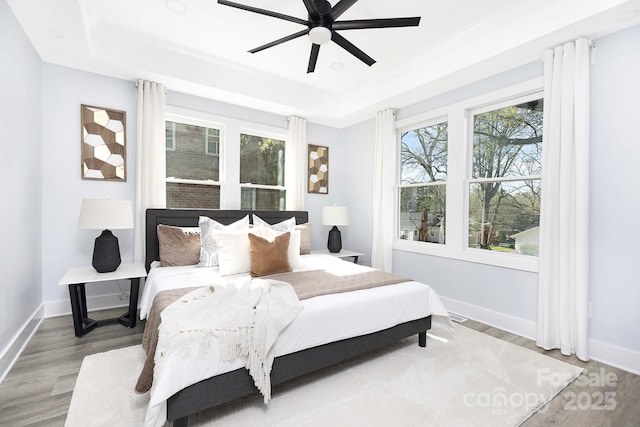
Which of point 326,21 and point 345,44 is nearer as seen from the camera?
point 326,21

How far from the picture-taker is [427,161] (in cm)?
404

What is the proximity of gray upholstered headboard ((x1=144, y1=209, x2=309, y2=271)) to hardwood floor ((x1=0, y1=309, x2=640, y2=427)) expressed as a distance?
3.19 ft

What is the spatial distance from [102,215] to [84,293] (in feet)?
2.64

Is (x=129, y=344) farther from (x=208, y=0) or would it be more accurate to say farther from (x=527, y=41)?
(x=527, y=41)

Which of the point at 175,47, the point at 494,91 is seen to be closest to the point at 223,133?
the point at 175,47

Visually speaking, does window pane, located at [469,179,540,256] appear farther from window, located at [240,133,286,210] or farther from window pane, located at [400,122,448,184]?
window, located at [240,133,286,210]

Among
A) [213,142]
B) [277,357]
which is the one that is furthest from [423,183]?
[277,357]

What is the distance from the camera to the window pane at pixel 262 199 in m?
4.33

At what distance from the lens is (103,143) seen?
3.34m

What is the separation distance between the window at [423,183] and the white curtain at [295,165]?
1529 millimetres

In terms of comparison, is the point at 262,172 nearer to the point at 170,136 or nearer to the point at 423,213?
the point at 170,136

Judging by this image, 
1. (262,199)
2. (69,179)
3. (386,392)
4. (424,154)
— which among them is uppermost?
(424,154)

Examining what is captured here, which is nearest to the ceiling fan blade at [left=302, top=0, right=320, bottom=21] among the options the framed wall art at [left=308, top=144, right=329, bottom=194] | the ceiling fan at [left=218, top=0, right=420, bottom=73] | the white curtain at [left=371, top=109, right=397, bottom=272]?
the ceiling fan at [left=218, top=0, right=420, bottom=73]

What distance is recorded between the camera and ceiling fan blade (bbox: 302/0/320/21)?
203 cm
